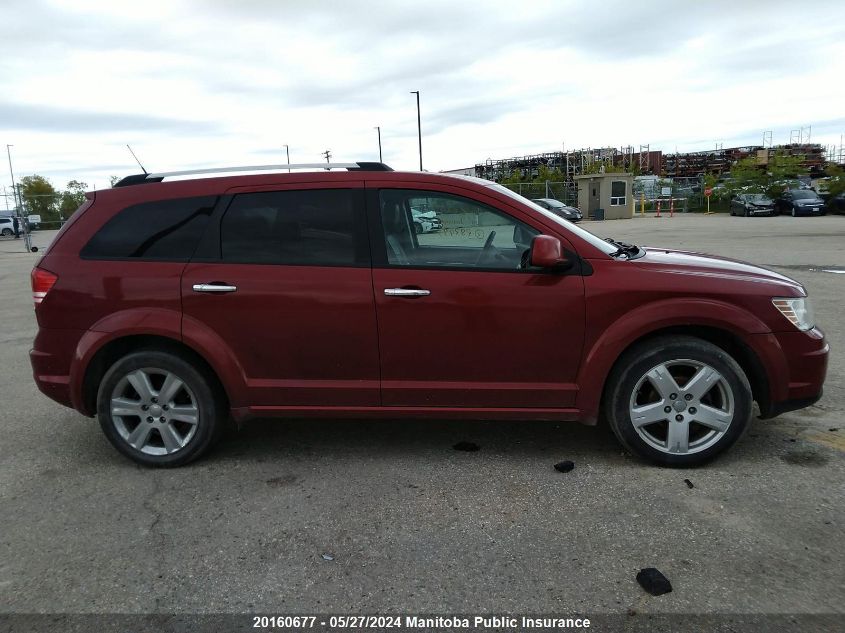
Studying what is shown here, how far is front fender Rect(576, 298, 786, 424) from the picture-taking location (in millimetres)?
3637

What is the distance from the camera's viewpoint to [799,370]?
3.73 metres

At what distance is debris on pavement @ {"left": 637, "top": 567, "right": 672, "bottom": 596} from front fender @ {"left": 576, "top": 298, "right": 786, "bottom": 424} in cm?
120

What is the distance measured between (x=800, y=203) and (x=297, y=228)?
3613 centimetres

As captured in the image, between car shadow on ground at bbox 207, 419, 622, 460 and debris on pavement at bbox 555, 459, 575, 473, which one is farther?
car shadow on ground at bbox 207, 419, 622, 460

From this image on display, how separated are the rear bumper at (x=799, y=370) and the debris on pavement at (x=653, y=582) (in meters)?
1.54

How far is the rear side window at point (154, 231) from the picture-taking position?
3967 mm

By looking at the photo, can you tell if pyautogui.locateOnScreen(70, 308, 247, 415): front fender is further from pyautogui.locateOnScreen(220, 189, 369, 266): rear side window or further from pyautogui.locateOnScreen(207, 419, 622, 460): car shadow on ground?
pyautogui.locateOnScreen(207, 419, 622, 460): car shadow on ground

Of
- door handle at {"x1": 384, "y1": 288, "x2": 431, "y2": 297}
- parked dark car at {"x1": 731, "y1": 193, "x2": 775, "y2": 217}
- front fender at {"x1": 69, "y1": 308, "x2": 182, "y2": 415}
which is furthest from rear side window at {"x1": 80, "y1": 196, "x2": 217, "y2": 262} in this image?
parked dark car at {"x1": 731, "y1": 193, "x2": 775, "y2": 217}

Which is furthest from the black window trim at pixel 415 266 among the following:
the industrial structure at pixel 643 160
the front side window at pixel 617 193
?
the industrial structure at pixel 643 160

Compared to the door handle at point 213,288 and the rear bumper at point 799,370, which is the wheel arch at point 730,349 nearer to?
the rear bumper at point 799,370

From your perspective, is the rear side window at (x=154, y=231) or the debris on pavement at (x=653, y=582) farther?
the rear side window at (x=154, y=231)

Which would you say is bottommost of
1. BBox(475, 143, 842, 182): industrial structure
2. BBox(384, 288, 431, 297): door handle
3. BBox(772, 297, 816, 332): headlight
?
BBox(772, 297, 816, 332): headlight

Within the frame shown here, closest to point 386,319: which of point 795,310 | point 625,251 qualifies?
point 625,251

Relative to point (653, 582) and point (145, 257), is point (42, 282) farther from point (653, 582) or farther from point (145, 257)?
point (653, 582)
